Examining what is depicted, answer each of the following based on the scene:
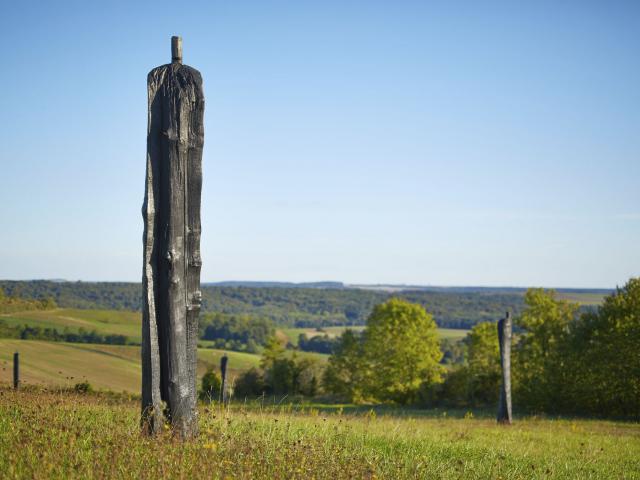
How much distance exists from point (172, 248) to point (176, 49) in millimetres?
2454

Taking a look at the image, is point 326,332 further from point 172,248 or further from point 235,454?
point 235,454

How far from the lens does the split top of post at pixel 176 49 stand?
7.54 m

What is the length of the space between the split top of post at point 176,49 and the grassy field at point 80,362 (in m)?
20.9

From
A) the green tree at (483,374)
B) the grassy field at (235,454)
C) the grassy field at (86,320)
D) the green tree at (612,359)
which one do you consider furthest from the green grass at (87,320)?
the grassy field at (235,454)

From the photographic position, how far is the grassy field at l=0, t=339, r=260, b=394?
3170 cm

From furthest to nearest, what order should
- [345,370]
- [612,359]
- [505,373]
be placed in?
[345,370], [612,359], [505,373]

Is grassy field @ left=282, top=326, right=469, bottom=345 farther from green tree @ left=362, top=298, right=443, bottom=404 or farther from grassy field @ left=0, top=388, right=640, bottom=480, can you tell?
grassy field @ left=0, top=388, right=640, bottom=480

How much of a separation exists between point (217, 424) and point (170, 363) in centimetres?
137

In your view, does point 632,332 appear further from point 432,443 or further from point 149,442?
point 149,442

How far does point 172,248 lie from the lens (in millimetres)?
7047

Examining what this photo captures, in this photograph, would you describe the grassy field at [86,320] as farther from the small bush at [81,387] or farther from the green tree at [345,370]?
the small bush at [81,387]

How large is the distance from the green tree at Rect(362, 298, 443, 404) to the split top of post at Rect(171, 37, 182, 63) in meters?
36.8

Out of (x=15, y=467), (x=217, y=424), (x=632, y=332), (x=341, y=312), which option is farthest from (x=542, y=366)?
(x=341, y=312)

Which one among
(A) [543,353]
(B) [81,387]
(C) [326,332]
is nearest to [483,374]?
(A) [543,353]
